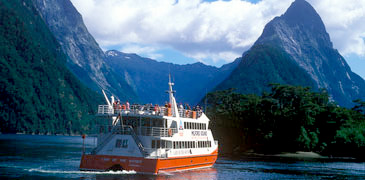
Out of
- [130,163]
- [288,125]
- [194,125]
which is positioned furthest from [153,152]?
[288,125]

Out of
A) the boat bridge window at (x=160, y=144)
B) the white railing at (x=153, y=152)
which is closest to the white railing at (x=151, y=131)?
the boat bridge window at (x=160, y=144)

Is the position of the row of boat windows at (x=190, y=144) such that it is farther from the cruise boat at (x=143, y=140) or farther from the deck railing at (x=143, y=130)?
the deck railing at (x=143, y=130)

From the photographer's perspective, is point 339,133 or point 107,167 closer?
point 107,167

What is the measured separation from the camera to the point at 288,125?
350 feet

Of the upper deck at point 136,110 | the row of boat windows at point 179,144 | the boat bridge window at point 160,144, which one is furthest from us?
the upper deck at point 136,110

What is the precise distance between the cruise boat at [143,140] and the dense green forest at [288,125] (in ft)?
192

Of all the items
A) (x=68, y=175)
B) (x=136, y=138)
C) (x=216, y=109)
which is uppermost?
(x=216, y=109)

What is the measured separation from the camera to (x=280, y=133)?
107 meters

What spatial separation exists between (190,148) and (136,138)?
32.8 ft

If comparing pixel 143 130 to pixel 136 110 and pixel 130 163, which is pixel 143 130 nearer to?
pixel 136 110

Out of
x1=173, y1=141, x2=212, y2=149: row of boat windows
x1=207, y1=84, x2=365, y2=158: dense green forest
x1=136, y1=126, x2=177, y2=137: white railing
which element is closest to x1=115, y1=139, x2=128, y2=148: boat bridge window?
x1=136, y1=126, x2=177, y2=137: white railing

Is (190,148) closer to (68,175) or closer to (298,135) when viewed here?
(68,175)

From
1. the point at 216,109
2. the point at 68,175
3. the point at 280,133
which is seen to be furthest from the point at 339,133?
the point at 68,175

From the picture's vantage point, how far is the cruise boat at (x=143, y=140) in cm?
4316
